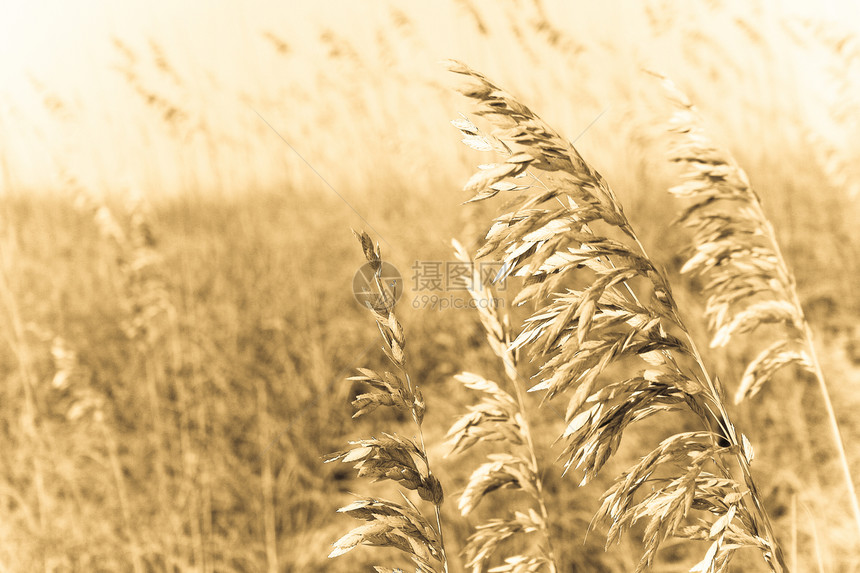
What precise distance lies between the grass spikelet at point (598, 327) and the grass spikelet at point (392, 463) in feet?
0.59

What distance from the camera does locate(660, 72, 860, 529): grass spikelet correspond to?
4.43 feet

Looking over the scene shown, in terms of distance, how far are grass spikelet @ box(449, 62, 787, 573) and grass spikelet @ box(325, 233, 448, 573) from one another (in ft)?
0.59

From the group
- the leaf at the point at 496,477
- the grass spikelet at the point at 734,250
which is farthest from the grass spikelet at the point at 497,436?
the grass spikelet at the point at 734,250

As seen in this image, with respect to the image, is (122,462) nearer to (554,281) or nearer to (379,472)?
(379,472)

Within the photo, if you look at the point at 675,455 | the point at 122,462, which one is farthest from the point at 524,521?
the point at 122,462

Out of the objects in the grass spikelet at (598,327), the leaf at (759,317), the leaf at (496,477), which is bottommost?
the leaf at (496,477)

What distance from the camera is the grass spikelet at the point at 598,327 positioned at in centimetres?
84

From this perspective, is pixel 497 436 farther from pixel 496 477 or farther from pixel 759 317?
pixel 759 317

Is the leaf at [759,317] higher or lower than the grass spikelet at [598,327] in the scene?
lower

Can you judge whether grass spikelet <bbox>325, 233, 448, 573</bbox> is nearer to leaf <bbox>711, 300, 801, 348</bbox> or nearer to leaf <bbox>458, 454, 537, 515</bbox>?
leaf <bbox>458, 454, 537, 515</bbox>

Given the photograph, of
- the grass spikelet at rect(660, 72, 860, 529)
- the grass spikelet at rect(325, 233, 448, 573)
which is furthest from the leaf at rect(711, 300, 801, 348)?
the grass spikelet at rect(325, 233, 448, 573)

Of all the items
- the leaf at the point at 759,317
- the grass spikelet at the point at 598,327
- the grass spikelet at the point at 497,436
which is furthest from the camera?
the leaf at the point at 759,317

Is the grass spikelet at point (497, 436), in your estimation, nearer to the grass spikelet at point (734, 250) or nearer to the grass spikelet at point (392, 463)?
the grass spikelet at point (392, 463)

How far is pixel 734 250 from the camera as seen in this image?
1403mm
